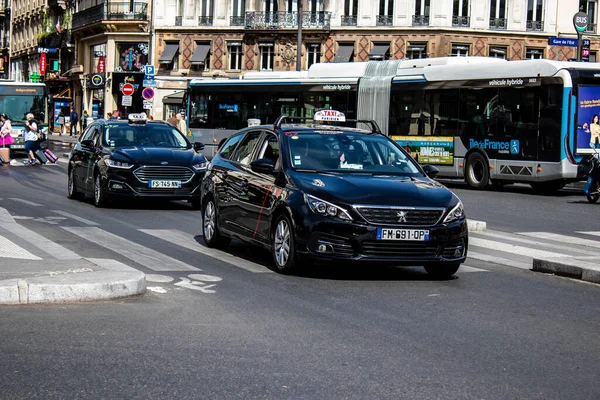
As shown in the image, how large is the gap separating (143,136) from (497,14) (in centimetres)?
4214

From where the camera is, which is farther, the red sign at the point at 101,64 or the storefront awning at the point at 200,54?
the red sign at the point at 101,64

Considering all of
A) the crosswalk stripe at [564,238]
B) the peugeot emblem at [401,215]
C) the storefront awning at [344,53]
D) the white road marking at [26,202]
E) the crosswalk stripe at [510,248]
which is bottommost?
the white road marking at [26,202]

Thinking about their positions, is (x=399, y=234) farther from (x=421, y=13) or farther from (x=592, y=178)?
(x=421, y=13)

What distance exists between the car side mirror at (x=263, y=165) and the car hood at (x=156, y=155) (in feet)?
22.8

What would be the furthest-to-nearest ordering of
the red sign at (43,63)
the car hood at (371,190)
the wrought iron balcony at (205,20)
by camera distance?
1. the red sign at (43,63)
2. the wrought iron balcony at (205,20)
3. the car hood at (371,190)

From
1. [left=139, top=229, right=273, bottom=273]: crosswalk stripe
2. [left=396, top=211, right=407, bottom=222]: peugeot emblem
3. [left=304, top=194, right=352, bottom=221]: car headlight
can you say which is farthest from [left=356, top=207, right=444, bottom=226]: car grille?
[left=139, top=229, right=273, bottom=273]: crosswalk stripe

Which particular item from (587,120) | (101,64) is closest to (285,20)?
(101,64)

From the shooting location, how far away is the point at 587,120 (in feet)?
79.4

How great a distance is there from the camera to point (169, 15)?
63000 mm

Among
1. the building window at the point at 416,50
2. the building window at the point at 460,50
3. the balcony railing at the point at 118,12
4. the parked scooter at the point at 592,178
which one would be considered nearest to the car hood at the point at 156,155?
the parked scooter at the point at 592,178

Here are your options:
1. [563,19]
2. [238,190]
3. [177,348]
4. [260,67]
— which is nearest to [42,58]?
[260,67]

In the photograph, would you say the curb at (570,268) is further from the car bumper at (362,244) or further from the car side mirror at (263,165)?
the car side mirror at (263,165)

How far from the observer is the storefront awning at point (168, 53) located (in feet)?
203

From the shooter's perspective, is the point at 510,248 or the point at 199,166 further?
the point at 199,166
